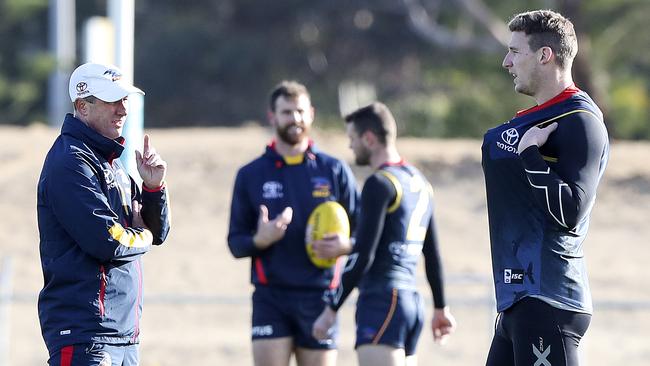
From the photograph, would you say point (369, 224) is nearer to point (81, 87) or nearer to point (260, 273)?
point (260, 273)

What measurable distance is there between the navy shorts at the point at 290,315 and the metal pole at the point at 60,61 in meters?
26.2

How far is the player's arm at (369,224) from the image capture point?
706 cm

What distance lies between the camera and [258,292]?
26.0 feet

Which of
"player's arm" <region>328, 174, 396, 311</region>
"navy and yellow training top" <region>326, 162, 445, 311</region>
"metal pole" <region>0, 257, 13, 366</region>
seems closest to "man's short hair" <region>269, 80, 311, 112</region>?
"navy and yellow training top" <region>326, 162, 445, 311</region>

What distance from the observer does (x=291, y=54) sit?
38219 mm

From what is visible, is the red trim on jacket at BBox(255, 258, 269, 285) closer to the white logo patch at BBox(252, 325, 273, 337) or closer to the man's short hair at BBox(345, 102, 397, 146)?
the white logo patch at BBox(252, 325, 273, 337)

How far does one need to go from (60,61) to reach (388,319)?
95.2 ft

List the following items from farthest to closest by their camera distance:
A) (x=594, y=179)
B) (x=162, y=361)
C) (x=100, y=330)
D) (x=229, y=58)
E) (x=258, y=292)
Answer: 1. (x=229, y=58)
2. (x=162, y=361)
3. (x=258, y=292)
4. (x=100, y=330)
5. (x=594, y=179)

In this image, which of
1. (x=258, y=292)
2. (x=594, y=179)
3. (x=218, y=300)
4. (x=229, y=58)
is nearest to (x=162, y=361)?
(x=218, y=300)

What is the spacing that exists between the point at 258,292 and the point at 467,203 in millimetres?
12202

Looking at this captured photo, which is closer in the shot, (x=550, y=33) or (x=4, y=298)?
(x=550, y=33)

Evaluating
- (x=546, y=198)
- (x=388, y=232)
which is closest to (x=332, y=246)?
(x=388, y=232)

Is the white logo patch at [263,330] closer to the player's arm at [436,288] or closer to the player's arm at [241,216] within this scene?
the player's arm at [241,216]

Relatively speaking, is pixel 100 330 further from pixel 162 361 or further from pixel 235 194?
pixel 162 361
